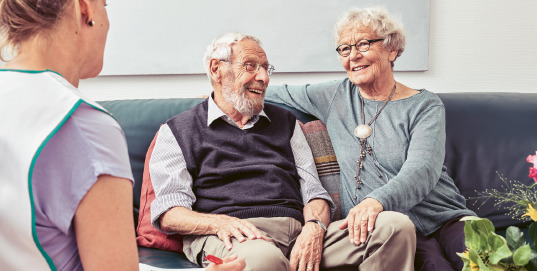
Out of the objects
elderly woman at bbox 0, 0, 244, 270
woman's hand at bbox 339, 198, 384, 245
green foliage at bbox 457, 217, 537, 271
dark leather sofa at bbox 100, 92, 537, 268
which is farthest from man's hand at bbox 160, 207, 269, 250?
elderly woman at bbox 0, 0, 244, 270

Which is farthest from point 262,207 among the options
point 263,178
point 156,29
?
point 156,29

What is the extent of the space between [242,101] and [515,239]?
121cm

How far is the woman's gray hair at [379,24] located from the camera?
212cm

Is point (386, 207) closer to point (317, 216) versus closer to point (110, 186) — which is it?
point (317, 216)

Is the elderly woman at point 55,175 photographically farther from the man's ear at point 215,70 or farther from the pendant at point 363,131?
the pendant at point 363,131

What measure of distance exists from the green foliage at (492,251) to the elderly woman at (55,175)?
668 mm

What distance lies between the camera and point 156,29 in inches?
110

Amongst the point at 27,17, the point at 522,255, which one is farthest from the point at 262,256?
the point at 27,17

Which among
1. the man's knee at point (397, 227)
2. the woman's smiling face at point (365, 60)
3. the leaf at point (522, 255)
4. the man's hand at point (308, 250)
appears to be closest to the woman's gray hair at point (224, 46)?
the woman's smiling face at point (365, 60)

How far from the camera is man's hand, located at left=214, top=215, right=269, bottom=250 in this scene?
1.65 meters

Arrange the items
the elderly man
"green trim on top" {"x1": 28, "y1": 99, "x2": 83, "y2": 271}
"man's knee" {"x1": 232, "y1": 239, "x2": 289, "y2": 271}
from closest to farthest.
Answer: "green trim on top" {"x1": 28, "y1": 99, "x2": 83, "y2": 271}
"man's knee" {"x1": 232, "y1": 239, "x2": 289, "y2": 271}
the elderly man

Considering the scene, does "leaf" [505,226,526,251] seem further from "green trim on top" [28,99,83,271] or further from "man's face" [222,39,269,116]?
"man's face" [222,39,269,116]

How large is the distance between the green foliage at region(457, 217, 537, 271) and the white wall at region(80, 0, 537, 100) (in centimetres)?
189

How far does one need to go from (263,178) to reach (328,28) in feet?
4.01
